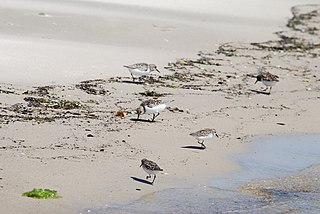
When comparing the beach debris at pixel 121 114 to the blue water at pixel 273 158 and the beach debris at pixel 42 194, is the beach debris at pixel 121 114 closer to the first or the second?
the blue water at pixel 273 158

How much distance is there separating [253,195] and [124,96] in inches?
209

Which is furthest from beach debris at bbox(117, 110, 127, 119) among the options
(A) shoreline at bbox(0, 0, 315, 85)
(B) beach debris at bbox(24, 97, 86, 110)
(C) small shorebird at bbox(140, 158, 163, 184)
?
(C) small shorebird at bbox(140, 158, 163, 184)

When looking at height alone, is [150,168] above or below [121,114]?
above

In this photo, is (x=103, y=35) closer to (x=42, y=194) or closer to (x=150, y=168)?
(x=150, y=168)

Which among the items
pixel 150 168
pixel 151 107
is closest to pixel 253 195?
pixel 150 168

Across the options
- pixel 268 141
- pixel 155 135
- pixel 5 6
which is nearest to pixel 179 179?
pixel 155 135

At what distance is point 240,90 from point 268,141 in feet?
12.7

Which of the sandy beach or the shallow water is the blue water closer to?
the shallow water

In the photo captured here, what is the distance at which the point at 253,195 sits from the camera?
32.1 ft

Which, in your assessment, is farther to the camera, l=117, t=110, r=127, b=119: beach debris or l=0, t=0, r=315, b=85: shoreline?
l=0, t=0, r=315, b=85: shoreline

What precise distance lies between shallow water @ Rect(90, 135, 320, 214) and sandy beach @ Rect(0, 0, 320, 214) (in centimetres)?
22

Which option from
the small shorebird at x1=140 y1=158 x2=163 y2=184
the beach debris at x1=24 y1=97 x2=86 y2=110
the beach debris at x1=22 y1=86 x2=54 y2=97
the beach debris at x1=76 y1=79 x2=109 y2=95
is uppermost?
the small shorebird at x1=140 y1=158 x2=163 y2=184

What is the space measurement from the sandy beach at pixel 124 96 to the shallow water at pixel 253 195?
220 mm

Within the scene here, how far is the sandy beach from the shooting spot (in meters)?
9.77
